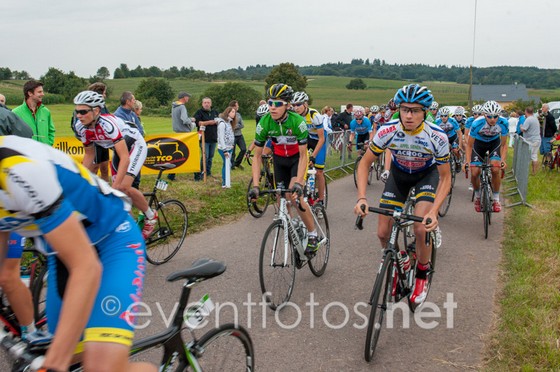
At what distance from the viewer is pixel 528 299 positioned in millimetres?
5312

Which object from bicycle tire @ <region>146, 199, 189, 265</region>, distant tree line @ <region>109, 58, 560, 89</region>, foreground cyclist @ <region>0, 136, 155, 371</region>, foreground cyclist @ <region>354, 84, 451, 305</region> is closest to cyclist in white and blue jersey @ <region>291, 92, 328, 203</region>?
bicycle tire @ <region>146, 199, 189, 265</region>

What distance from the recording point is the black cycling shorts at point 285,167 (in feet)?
21.7

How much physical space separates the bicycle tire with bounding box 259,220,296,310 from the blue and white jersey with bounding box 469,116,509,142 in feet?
18.0

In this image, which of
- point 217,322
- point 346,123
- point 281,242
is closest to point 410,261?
point 281,242

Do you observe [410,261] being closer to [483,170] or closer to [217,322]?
[217,322]

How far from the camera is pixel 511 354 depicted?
13.7 feet

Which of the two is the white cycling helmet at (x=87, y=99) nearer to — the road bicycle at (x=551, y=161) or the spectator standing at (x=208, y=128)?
the spectator standing at (x=208, y=128)

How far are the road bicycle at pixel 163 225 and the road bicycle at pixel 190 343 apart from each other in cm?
372

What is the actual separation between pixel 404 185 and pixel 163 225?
3.26 metres

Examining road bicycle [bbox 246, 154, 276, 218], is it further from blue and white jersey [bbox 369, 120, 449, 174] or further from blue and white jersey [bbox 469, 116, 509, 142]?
blue and white jersey [bbox 369, 120, 449, 174]

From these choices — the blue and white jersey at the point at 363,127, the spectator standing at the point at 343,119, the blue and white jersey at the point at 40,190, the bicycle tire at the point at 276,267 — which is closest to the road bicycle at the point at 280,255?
the bicycle tire at the point at 276,267

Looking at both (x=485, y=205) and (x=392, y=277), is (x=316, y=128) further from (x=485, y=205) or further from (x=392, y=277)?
(x=392, y=277)

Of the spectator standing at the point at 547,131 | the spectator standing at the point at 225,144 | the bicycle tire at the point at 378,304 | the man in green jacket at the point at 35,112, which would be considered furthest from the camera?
the spectator standing at the point at 547,131

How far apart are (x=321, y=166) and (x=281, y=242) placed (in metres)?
4.57
